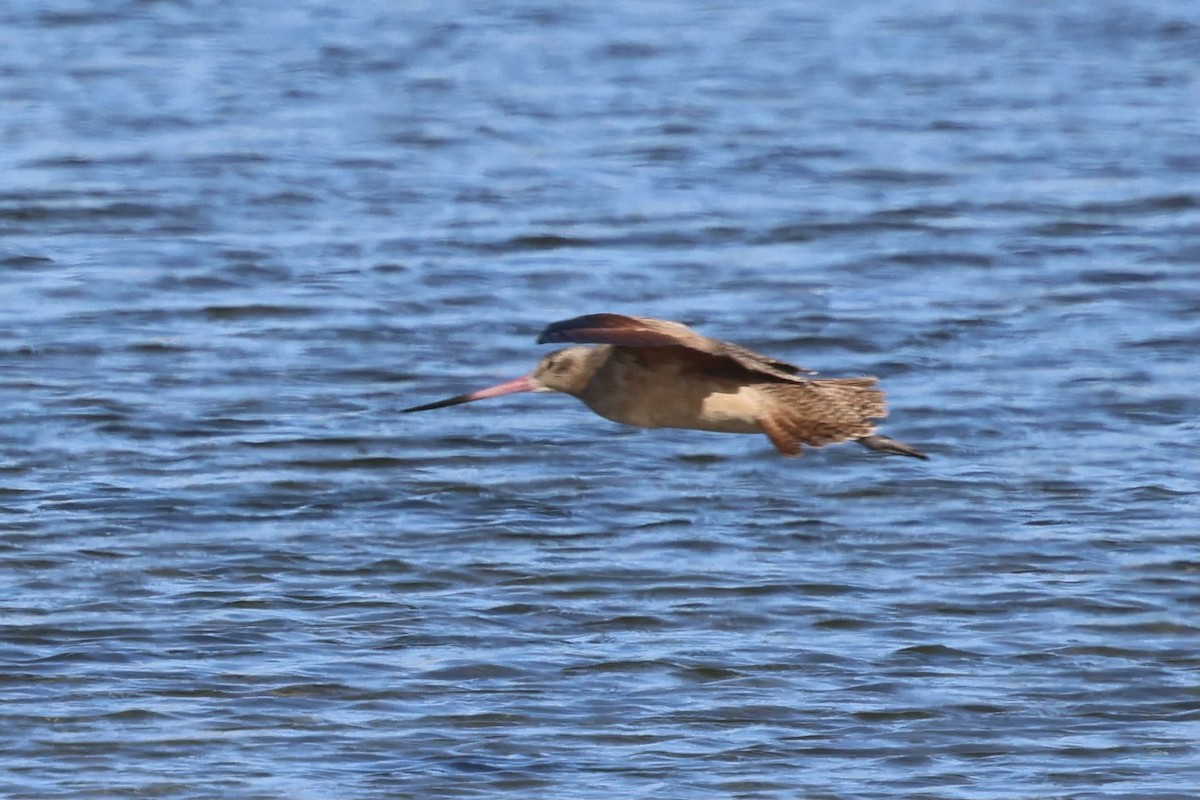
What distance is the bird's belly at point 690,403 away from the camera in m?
6.46

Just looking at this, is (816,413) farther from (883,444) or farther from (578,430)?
(578,430)

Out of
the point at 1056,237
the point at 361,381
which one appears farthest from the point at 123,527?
the point at 1056,237

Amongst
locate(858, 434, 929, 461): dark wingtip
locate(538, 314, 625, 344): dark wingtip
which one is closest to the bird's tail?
locate(858, 434, 929, 461): dark wingtip

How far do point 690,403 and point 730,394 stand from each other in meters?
0.11

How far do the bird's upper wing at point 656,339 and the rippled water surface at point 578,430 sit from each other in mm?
1163

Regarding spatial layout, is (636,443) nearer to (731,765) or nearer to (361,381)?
(361,381)

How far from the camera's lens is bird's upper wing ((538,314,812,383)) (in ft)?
20.0

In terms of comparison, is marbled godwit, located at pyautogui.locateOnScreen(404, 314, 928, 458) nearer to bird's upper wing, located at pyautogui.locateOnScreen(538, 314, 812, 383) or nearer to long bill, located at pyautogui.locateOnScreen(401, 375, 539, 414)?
bird's upper wing, located at pyautogui.locateOnScreen(538, 314, 812, 383)

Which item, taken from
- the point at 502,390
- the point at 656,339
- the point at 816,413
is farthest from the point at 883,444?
the point at 502,390

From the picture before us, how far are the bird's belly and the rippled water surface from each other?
976mm

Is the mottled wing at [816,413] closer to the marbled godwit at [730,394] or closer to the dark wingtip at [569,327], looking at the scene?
the marbled godwit at [730,394]

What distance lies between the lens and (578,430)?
10.2 meters

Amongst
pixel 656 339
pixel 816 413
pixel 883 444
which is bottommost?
pixel 883 444

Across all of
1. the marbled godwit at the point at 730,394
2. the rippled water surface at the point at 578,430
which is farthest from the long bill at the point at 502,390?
the rippled water surface at the point at 578,430
